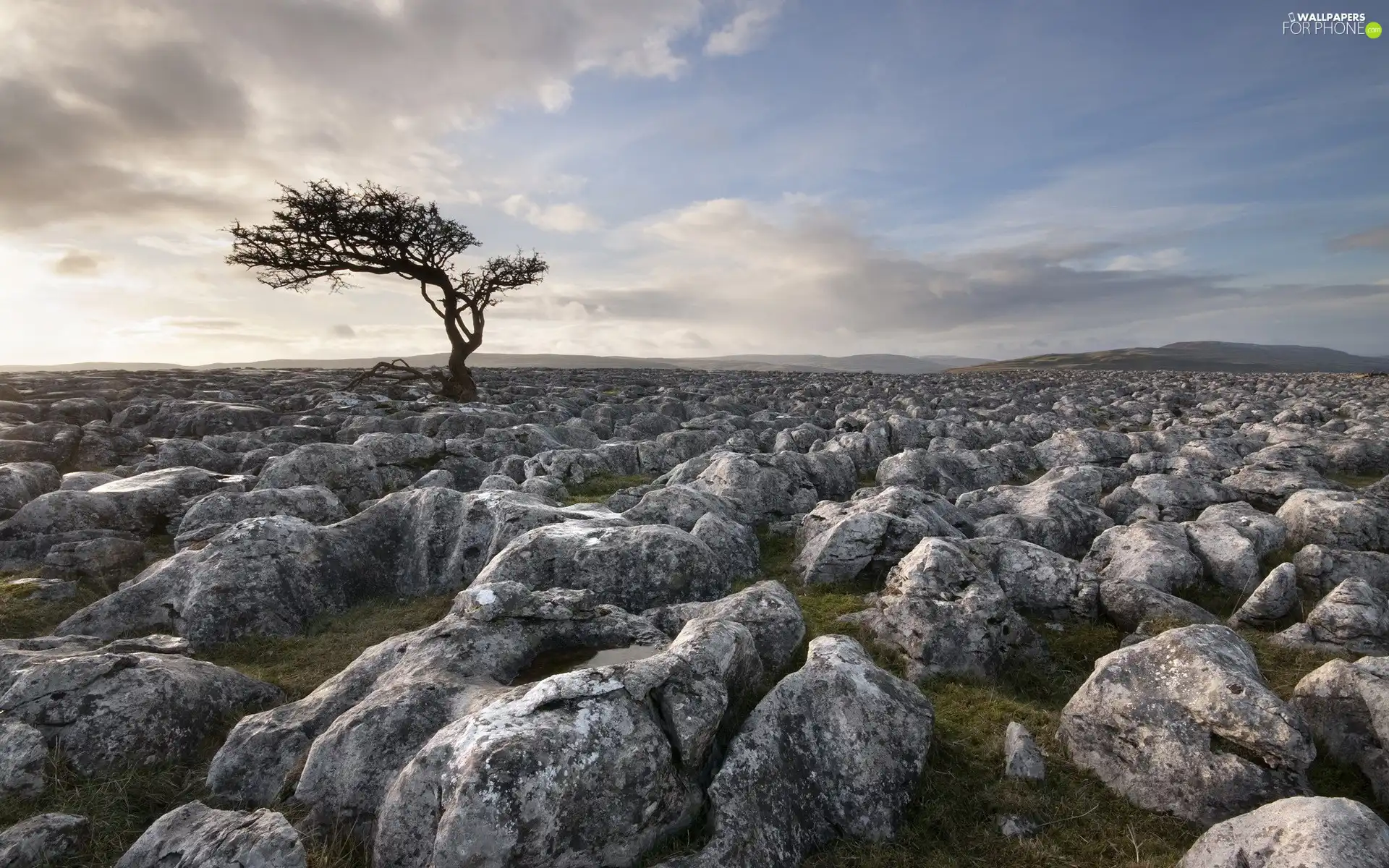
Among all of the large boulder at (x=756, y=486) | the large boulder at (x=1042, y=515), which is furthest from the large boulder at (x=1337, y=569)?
the large boulder at (x=756, y=486)

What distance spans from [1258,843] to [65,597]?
20.2 meters

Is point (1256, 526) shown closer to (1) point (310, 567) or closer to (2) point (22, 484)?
(1) point (310, 567)

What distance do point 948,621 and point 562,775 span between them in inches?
286

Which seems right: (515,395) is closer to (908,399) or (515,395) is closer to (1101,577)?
(908,399)

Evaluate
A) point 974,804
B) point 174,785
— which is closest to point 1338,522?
point 974,804

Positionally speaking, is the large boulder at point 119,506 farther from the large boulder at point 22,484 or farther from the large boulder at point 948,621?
the large boulder at point 948,621

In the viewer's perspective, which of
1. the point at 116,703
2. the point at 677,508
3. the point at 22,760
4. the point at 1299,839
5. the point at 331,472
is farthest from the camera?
the point at 331,472

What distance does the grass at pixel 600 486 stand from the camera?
71.1ft

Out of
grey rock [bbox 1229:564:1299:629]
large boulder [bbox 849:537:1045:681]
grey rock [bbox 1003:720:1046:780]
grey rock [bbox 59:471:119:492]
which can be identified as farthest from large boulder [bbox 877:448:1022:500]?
grey rock [bbox 59:471:119:492]

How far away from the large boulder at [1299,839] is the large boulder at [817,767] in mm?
2887

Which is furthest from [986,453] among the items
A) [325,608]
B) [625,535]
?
[325,608]

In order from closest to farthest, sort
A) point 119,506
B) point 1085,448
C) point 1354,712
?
point 1354,712 → point 119,506 → point 1085,448

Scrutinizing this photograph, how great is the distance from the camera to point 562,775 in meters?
6.38

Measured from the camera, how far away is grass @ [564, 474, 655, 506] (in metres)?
21.7
